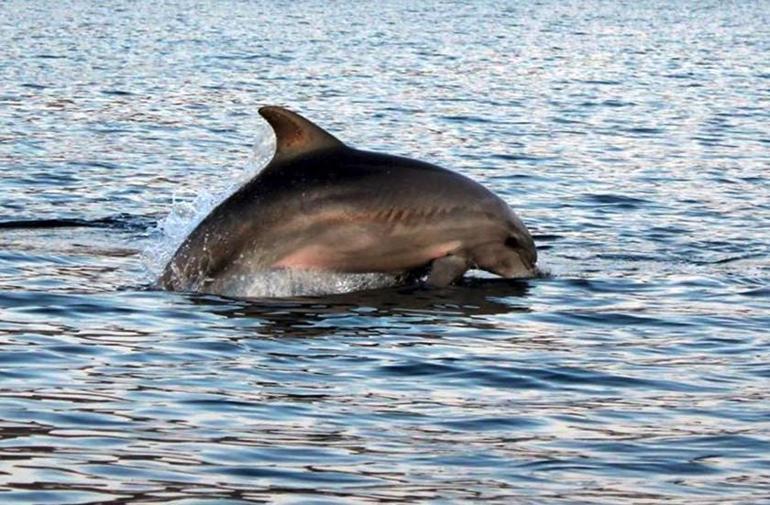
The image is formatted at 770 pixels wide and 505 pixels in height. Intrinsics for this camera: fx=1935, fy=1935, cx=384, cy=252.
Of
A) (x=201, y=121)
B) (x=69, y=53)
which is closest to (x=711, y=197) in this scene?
(x=201, y=121)

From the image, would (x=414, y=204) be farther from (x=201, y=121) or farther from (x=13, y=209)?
(x=201, y=121)

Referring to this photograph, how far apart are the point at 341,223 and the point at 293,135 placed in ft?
2.75

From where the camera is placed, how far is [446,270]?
1588 centimetres

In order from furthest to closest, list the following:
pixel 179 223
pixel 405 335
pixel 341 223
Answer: pixel 179 223 → pixel 341 223 → pixel 405 335

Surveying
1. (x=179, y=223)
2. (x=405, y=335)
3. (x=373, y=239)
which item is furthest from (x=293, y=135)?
(x=179, y=223)

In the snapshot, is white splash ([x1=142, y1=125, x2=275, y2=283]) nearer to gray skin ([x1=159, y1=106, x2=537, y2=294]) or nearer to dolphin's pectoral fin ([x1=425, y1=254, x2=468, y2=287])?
gray skin ([x1=159, y1=106, x2=537, y2=294])

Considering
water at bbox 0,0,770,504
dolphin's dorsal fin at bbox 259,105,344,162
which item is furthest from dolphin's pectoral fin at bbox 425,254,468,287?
dolphin's dorsal fin at bbox 259,105,344,162

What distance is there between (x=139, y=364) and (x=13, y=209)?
8049mm

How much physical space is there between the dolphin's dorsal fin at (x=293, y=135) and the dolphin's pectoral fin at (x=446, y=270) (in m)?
1.34

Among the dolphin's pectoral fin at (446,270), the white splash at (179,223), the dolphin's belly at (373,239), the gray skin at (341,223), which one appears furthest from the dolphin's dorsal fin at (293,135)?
the dolphin's pectoral fin at (446,270)

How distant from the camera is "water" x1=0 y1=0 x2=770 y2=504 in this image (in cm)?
995

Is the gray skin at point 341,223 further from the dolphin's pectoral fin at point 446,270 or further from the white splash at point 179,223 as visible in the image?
the white splash at point 179,223

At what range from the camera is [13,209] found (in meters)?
20.0

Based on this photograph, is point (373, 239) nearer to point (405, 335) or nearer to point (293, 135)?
point (293, 135)
